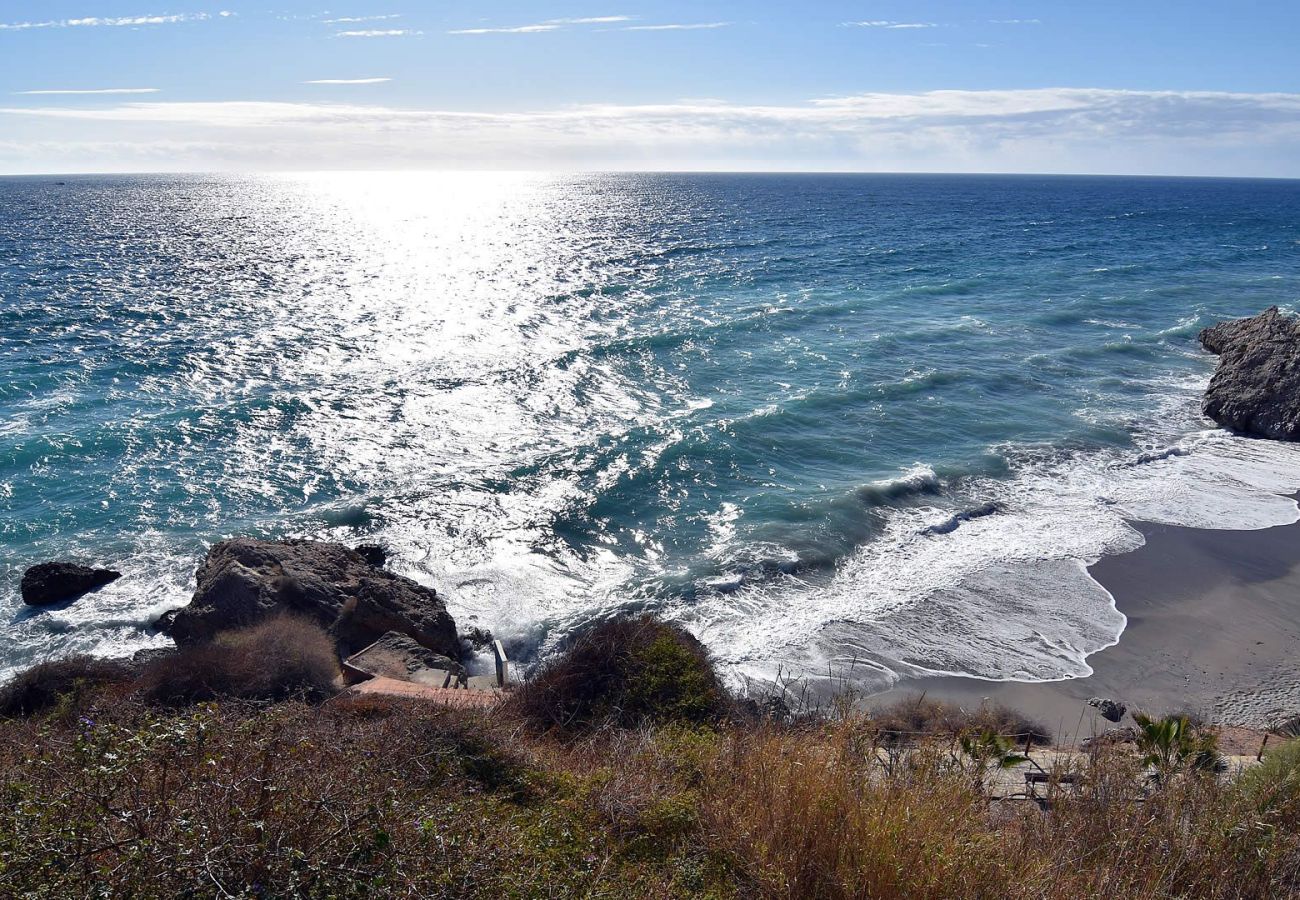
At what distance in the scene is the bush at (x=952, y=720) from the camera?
12375mm

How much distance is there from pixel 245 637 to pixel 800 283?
43727 mm

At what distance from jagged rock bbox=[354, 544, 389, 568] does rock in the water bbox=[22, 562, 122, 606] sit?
17.7 feet

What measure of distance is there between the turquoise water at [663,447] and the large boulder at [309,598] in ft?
4.77

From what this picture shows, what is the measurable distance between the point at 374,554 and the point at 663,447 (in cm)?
930

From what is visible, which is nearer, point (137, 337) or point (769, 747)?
point (769, 747)

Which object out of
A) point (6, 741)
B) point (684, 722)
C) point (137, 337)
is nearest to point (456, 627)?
point (684, 722)

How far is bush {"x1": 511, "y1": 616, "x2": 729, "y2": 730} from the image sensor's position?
412 inches

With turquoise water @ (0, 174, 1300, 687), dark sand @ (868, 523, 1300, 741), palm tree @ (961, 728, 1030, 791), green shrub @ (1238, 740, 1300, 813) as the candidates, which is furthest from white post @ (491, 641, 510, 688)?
green shrub @ (1238, 740, 1300, 813)

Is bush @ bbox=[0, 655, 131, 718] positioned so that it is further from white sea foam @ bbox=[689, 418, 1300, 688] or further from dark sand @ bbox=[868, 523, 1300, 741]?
dark sand @ bbox=[868, 523, 1300, 741]

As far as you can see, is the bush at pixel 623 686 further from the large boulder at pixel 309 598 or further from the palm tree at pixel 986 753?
the large boulder at pixel 309 598

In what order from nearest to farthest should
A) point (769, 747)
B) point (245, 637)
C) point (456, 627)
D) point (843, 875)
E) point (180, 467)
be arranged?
1. point (843, 875)
2. point (769, 747)
3. point (245, 637)
4. point (456, 627)
5. point (180, 467)

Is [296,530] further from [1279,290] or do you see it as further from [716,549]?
[1279,290]

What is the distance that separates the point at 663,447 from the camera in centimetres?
2427

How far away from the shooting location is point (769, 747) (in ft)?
25.3
